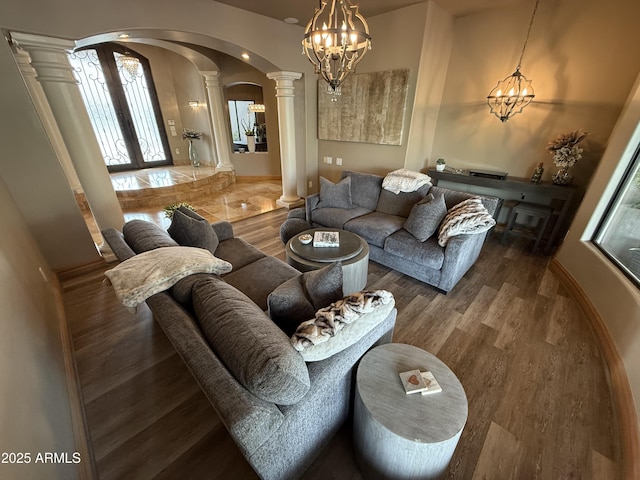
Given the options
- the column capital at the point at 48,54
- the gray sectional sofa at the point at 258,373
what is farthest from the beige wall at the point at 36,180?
the gray sectional sofa at the point at 258,373

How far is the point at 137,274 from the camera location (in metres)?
1.31

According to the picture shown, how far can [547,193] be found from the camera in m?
3.09

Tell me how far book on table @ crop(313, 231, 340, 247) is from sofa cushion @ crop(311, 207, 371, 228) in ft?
2.10

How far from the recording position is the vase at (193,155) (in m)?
6.78

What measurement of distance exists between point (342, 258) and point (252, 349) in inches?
56.3

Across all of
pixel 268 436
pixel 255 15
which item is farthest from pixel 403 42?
pixel 268 436

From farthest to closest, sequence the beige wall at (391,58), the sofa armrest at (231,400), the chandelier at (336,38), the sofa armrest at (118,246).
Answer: the beige wall at (391,58) → the chandelier at (336,38) → the sofa armrest at (118,246) → the sofa armrest at (231,400)

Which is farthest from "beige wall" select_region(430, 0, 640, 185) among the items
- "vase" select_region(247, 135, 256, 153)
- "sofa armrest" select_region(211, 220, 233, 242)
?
"vase" select_region(247, 135, 256, 153)

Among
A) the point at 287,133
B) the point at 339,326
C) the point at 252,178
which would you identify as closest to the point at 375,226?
the point at 339,326

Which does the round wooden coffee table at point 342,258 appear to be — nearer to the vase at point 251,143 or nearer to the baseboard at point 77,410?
the baseboard at point 77,410

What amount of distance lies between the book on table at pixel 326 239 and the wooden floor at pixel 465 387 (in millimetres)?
874

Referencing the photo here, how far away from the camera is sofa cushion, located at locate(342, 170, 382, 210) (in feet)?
11.5

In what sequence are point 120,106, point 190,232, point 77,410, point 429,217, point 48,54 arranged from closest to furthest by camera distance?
point 77,410, point 190,232, point 48,54, point 429,217, point 120,106

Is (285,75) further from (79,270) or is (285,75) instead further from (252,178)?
(79,270)
